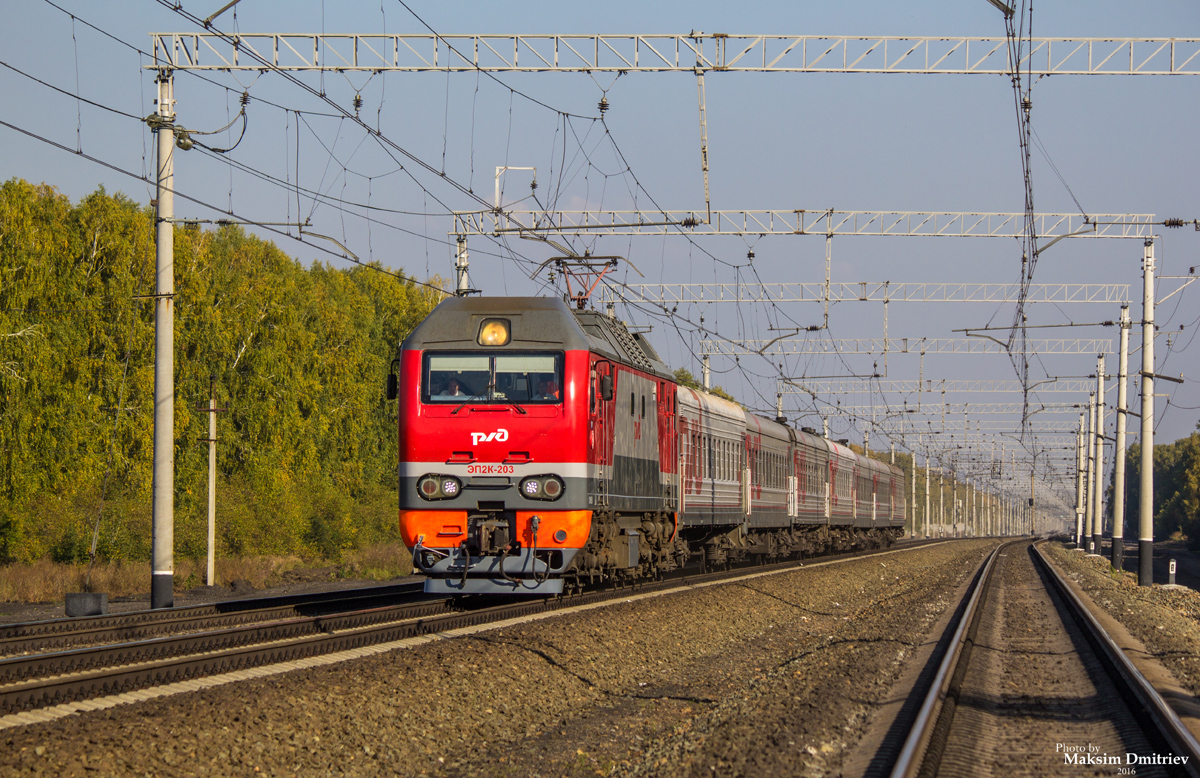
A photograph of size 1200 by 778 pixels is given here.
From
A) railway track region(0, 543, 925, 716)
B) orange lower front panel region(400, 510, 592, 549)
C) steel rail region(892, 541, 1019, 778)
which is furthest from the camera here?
orange lower front panel region(400, 510, 592, 549)

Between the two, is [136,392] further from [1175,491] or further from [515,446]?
[1175,491]

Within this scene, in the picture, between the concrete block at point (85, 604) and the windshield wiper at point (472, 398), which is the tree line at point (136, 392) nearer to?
the concrete block at point (85, 604)

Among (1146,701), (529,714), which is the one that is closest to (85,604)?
(529,714)

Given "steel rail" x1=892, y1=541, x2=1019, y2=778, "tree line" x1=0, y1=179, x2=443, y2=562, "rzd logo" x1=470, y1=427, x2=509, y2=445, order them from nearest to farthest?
"steel rail" x1=892, y1=541, x2=1019, y2=778, "rzd logo" x1=470, y1=427, x2=509, y2=445, "tree line" x1=0, y1=179, x2=443, y2=562

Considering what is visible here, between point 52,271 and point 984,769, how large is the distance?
34762 millimetres

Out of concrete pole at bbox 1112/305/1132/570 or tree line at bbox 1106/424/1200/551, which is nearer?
concrete pole at bbox 1112/305/1132/570

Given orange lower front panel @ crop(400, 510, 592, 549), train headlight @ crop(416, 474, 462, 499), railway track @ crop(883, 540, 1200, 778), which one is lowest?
railway track @ crop(883, 540, 1200, 778)

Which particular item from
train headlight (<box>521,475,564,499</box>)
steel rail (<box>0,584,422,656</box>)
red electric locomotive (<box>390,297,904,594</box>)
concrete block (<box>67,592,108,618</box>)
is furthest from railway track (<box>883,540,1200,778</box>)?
concrete block (<box>67,592,108,618</box>)

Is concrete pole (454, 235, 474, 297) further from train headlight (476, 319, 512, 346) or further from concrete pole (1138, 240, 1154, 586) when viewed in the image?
concrete pole (1138, 240, 1154, 586)

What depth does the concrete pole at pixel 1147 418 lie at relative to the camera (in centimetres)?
2788

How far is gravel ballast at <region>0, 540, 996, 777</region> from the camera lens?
8023 mm

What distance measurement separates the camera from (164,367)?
744 inches

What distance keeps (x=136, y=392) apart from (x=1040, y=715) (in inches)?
1330

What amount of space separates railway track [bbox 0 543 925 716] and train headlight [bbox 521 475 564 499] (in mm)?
1796
